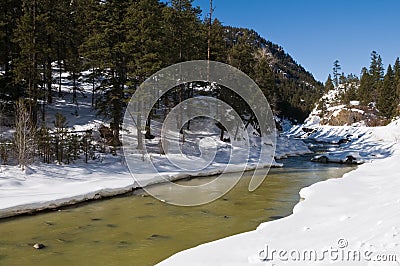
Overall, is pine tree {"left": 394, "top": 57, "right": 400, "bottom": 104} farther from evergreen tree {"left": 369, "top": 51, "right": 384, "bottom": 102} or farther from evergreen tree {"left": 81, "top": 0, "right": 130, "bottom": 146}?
evergreen tree {"left": 81, "top": 0, "right": 130, "bottom": 146}

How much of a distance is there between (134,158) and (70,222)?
936cm

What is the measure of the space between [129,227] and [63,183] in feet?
18.9

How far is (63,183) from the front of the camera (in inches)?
598

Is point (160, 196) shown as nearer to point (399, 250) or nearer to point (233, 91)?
point (399, 250)

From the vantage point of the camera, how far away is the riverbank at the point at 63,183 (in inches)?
486

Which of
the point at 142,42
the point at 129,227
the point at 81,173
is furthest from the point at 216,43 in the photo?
the point at 129,227

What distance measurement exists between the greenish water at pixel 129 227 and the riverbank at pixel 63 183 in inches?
19.2

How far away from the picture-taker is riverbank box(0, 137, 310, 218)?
12.4m

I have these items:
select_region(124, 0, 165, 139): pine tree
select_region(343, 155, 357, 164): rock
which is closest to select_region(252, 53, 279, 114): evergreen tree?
select_region(343, 155, 357, 164): rock

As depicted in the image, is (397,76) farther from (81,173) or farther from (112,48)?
(81,173)

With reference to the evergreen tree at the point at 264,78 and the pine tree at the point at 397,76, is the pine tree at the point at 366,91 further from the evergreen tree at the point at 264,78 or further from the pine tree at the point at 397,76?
the evergreen tree at the point at 264,78

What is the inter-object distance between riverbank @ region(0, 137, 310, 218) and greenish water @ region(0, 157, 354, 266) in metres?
0.49

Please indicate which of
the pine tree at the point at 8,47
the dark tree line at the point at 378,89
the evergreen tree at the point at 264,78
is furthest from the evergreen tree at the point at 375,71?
the pine tree at the point at 8,47

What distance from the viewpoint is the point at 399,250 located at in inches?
197
